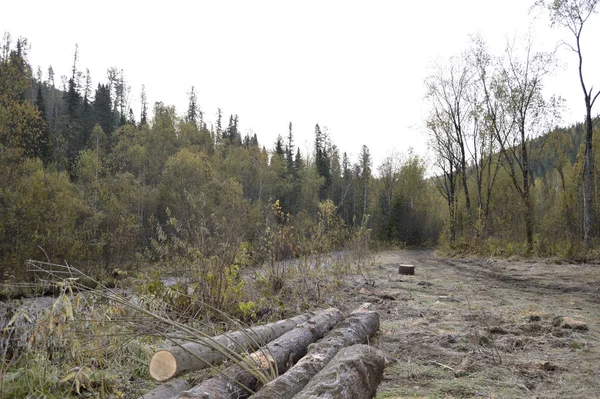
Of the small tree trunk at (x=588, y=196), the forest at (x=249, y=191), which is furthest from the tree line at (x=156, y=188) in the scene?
the small tree trunk at (x=588, y=196)

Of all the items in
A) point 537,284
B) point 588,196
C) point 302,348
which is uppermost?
point 588,196

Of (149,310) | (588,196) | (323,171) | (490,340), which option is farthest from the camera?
(323,171)

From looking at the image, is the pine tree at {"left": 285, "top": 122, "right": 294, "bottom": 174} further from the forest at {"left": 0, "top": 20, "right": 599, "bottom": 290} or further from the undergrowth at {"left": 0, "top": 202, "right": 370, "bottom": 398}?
the undergrowth at {"left": 0, "top": 202, "right": 370, "bottom": 398}

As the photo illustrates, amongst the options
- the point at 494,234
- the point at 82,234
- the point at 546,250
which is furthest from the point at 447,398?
the point at 494,234

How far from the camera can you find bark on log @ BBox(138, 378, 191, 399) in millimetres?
2959

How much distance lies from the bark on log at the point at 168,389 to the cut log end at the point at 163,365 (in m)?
0.40

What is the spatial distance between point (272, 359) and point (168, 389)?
0.88 meters

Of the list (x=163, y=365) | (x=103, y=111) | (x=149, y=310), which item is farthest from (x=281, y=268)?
(x=103, y=111)

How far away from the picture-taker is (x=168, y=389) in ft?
10.1

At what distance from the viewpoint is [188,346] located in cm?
343

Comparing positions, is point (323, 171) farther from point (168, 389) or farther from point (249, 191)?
point (168, 389)

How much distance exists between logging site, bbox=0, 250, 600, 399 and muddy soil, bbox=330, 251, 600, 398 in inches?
0.7

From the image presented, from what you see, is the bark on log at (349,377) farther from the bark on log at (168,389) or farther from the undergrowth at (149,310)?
the bark on log at (168,389)

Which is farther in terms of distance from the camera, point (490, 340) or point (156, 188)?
point (156, 188)
